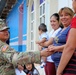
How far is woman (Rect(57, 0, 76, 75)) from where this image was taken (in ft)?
9.03

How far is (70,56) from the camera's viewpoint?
9.30 ft

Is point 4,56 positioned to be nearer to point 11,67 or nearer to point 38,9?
point 11,67

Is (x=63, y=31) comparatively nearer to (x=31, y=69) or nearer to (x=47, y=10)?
(x=31, y=69)

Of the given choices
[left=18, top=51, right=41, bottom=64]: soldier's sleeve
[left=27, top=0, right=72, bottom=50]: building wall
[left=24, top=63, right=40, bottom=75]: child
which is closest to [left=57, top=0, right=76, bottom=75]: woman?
[left=18, top=51, right=41, bottom=64]: soldier's sleeve

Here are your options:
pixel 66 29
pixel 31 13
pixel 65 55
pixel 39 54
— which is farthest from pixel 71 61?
pixel 31 13

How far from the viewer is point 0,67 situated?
303 cm

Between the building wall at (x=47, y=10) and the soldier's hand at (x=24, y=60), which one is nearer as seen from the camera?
the soldier's hand at (x=24, y=60)

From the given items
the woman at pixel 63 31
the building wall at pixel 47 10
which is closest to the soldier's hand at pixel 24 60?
the woman at pixel 63 31

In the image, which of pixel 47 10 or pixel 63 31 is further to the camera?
pixel 47 10

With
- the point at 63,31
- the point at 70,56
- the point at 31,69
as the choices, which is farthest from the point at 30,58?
the point at 31,69

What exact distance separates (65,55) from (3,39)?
739mm

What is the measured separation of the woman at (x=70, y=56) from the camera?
9.03ft

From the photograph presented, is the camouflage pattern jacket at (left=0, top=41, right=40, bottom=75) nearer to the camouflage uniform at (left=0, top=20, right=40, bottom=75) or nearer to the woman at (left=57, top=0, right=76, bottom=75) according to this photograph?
the camouflage uniform at (left=0, top=20, right=40, bottom=75)

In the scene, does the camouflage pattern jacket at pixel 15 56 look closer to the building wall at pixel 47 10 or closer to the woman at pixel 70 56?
the woman at pixel 70 56
